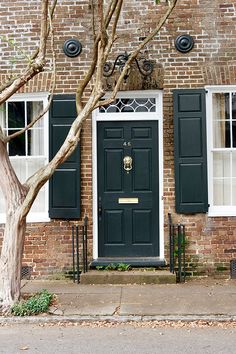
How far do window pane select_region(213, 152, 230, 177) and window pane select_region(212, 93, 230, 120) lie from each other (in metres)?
0.66

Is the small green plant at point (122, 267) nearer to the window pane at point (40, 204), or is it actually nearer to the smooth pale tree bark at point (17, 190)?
the window pane at point (40, 204)

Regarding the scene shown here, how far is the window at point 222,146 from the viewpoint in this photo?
9.71m

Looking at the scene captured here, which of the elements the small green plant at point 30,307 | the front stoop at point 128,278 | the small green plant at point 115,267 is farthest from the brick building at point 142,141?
the small green plant at point 30,307

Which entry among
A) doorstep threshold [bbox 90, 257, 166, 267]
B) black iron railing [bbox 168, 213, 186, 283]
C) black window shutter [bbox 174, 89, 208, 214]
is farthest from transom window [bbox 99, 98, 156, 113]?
doorstep threshold [bbox 90, 257, 166, 267]

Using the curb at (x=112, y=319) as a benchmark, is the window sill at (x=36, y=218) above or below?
above

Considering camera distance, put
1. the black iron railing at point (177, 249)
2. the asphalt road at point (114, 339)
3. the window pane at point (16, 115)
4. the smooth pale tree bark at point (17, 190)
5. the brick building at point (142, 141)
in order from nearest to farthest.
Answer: the asphalt road at point (114, 339) < the smooth pale tree bark at point (17, 190) < the black iron railing at point (177, 249) < the brick building at point (142, 141) < the window pane at point (16, 115)

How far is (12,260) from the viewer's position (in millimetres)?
7473

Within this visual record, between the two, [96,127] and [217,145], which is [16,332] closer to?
[96,127]

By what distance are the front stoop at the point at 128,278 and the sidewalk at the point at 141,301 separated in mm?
162

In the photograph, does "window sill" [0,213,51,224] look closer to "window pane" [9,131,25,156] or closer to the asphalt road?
"window pane" [9,131,25,156]

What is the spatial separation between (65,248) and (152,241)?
155cm

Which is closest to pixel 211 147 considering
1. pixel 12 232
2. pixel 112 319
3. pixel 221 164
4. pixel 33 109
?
pixel 221 164

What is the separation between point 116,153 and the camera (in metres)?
9.84

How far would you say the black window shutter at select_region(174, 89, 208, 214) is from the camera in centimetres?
Result: 948
